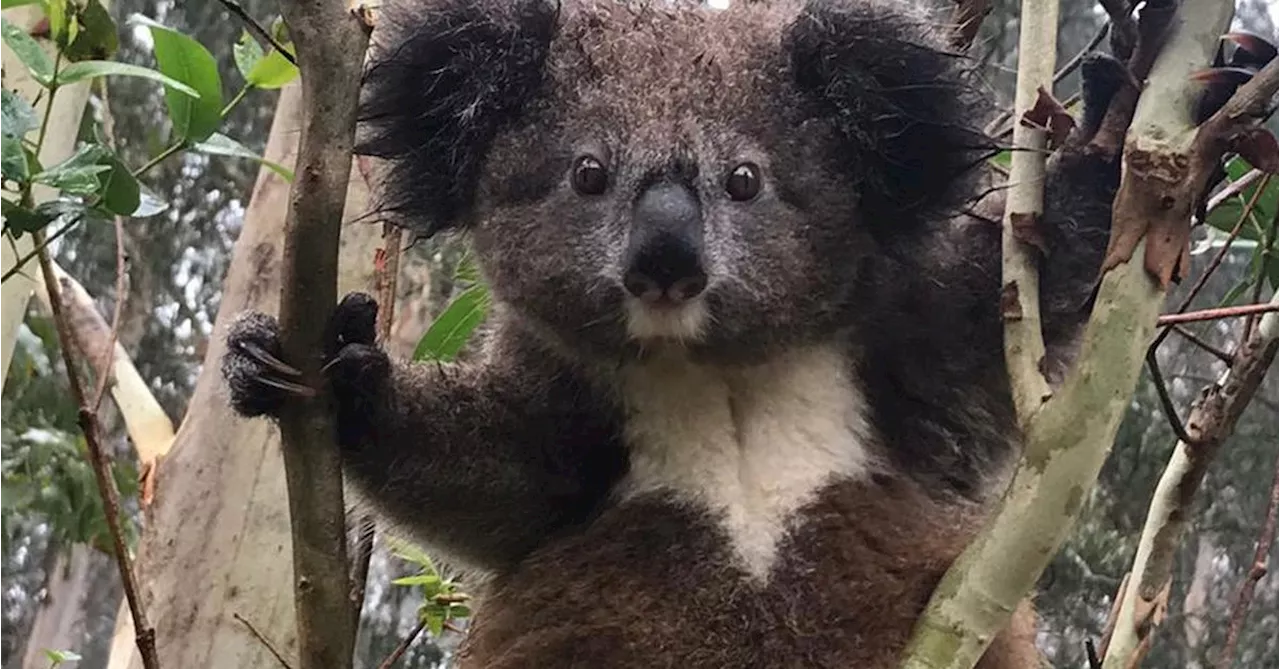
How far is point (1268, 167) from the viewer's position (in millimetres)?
1617

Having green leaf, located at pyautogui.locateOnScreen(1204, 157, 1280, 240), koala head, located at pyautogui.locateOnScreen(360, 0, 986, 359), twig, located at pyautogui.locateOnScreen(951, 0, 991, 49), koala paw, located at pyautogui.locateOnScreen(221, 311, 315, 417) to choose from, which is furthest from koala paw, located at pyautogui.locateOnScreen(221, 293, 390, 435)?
green leaf, located at pyautogui.locateOnScreen(1204, 157, 1280, 240)

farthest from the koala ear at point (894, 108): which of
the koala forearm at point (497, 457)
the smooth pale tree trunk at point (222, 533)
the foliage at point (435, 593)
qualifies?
the smooth pale tree trunk at point (222, 533)

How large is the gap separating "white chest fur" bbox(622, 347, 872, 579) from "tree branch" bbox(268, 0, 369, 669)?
2.06 feet

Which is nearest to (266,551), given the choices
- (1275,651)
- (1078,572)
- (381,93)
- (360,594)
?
(360,594)

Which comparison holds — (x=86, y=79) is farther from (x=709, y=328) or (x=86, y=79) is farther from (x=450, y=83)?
(x=709, y=328)

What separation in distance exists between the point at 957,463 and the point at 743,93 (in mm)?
613

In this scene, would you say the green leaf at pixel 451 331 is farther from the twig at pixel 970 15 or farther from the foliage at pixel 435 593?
the twig at pixel 970 15

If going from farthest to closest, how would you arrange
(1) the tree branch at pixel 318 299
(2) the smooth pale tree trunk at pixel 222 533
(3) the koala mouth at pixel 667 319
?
(2) the smooth pale tree trunk at pixel 222 533 < (3) the koala mouth at pixel 667 319 < (1) the tree branch at pixel 318 299

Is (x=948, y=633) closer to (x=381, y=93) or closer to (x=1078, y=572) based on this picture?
(x=381, y=93)

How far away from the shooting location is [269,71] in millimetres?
2186

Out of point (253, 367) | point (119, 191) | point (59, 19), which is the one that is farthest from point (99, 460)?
point (59, 19)

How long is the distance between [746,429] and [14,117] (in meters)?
1.05

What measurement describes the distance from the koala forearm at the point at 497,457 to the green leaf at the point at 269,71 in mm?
438

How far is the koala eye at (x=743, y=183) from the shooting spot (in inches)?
80.5
